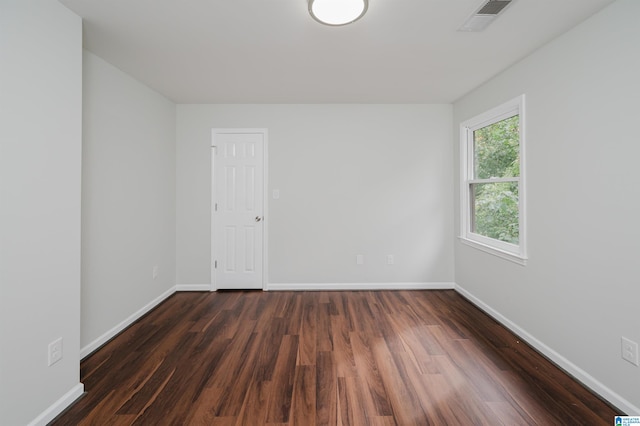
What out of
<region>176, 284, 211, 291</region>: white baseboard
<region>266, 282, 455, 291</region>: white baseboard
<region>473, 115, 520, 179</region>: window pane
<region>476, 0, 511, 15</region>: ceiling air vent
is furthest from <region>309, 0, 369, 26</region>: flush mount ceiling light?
<region>176, 284, 211, 291</region>: white baseboard

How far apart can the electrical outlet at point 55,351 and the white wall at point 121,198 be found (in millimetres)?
628

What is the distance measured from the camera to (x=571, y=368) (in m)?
1.99

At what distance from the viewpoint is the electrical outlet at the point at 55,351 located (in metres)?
1.62

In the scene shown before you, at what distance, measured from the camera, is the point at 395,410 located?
164 cm

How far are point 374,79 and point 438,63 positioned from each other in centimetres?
62

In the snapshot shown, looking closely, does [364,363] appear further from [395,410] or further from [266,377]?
[266,377]

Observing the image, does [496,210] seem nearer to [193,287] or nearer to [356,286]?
→ [356,286]

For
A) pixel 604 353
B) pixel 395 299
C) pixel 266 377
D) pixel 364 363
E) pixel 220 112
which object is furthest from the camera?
pixel 220 112

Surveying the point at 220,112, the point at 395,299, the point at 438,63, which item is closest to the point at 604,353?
the point at 395,299

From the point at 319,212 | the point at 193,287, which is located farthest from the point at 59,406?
the point at 319,212

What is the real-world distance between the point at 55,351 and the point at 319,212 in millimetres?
2767

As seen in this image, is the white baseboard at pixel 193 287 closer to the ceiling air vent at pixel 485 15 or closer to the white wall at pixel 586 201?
the white wall at pixel 586 201

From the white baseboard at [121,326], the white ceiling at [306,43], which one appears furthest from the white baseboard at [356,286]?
the white ceiling at [306,43]

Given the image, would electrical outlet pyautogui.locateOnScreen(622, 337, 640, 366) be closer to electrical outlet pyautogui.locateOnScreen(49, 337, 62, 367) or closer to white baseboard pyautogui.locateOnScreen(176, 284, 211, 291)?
electrical outlet pyautogui.locateOnScreen(49, 337, 62, 367)
